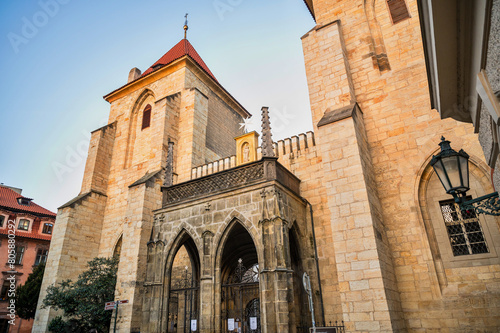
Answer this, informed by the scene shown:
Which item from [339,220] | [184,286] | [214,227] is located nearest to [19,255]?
[184,286]

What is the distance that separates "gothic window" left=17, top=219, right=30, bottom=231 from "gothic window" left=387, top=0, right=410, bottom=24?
27685mm

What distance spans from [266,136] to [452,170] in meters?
6.00

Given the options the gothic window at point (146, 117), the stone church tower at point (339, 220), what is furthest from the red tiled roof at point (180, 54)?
the stone church tower at point (339, 220)

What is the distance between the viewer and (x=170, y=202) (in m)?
10.3

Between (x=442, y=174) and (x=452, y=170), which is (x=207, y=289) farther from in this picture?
(x=452, y=170)

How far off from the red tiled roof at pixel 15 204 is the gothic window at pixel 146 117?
47.1 feet

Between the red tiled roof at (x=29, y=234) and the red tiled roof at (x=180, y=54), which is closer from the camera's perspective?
the red tiled roof at (x=180, y=54)

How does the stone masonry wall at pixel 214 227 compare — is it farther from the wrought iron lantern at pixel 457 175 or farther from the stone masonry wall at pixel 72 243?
the stone masonry wall at pixel 72 243

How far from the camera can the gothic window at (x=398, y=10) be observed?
33.7 feet

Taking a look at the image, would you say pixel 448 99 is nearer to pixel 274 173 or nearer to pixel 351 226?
pixel 351 226

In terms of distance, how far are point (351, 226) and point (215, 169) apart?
24.2 feet

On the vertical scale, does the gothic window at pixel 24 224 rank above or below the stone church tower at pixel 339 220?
above

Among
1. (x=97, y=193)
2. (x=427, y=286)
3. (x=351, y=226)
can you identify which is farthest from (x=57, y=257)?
(x=427, y=286)

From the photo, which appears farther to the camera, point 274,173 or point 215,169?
point 215,169
